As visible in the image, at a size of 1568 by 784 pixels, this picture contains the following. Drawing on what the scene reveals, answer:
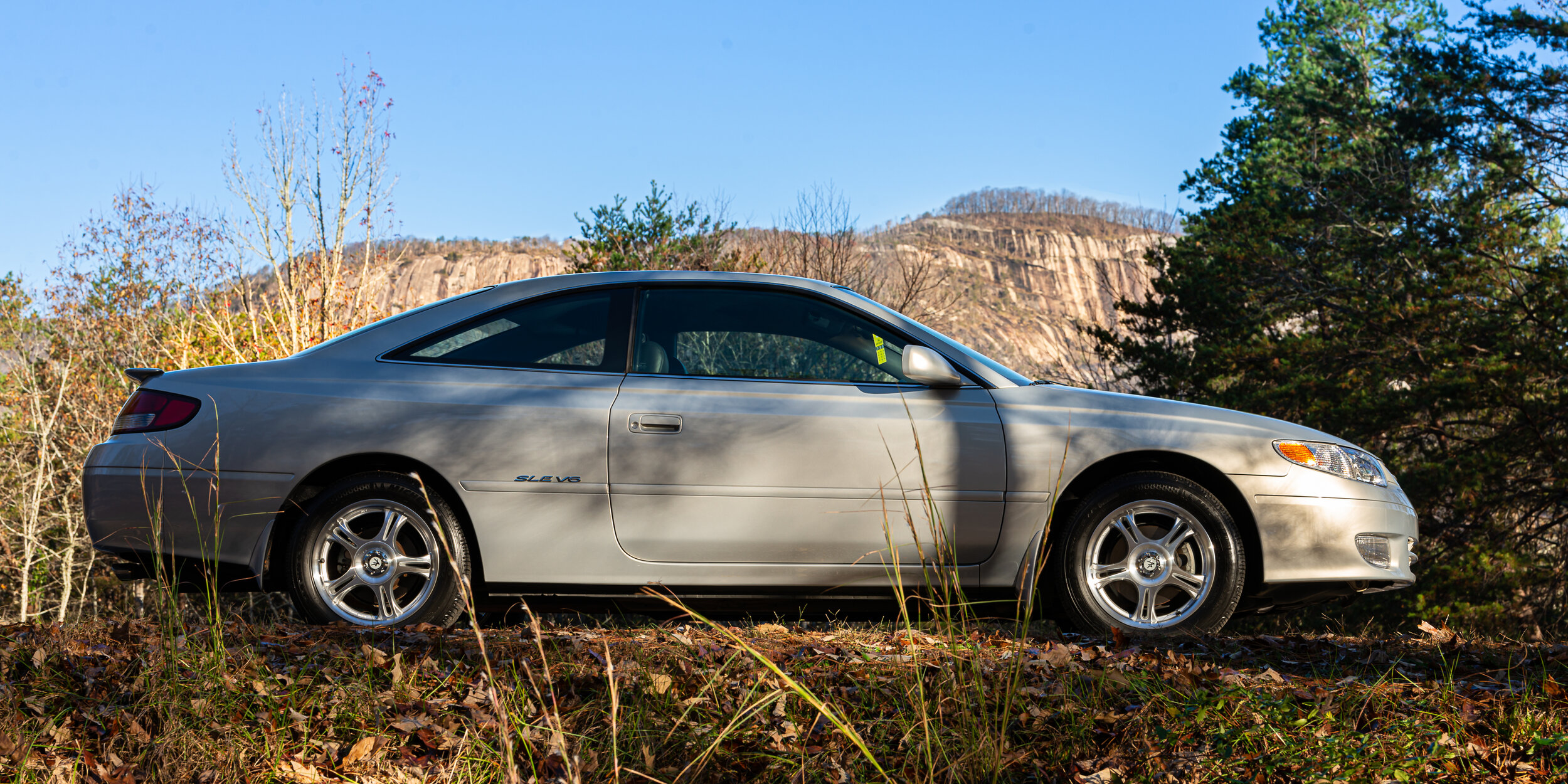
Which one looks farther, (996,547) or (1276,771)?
(996,547)

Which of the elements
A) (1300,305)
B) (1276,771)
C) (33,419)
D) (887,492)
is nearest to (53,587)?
(33,419)

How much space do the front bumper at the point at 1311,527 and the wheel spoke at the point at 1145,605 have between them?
1.46 feet

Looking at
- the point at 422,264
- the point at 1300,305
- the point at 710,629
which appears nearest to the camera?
the point at 710,629

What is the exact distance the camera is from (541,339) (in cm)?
404

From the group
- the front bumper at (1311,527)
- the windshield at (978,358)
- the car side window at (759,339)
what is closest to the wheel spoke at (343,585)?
the car side window at (759,339)

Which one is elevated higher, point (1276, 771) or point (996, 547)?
point (996, 547)

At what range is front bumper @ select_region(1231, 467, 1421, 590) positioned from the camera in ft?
12.5

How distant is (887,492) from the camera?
3.74 m

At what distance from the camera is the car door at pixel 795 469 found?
3.74 m

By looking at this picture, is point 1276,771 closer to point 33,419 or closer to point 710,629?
point 710,629

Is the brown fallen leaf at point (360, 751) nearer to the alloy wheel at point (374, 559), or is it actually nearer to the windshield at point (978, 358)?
the alloy wheel at point (374, 559)

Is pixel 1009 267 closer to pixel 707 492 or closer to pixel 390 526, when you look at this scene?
pixel 707 492

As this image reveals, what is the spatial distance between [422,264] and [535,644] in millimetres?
67176

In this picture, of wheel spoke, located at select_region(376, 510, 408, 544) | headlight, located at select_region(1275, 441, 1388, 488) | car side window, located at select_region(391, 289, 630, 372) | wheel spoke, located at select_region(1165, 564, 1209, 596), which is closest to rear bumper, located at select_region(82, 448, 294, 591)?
wheel spoke, located at select_region(376, 510, 408, 544)
